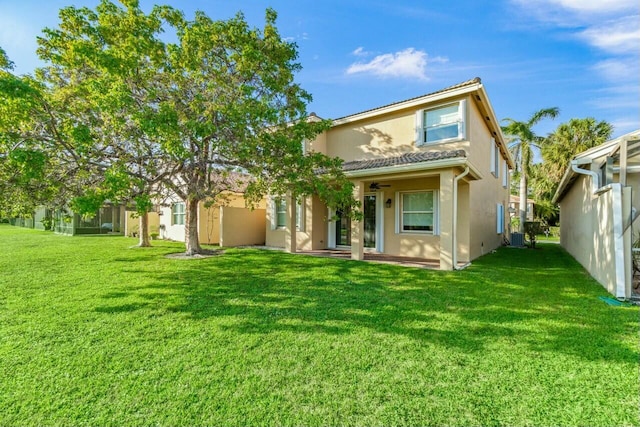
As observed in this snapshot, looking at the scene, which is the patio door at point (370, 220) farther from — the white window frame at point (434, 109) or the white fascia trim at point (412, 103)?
the white fascia trim at point (412, 103)

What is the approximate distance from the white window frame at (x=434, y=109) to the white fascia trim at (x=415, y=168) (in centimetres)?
151

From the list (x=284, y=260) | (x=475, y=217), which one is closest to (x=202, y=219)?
(x=284, y=260)

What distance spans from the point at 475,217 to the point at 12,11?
16.2 m

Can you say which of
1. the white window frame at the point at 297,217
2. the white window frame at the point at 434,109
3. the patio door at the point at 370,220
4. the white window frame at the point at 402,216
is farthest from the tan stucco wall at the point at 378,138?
the white window frame at the point at 297,217

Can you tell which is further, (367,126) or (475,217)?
(367,126)

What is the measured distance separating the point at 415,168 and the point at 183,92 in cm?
789

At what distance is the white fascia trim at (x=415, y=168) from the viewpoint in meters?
9.09

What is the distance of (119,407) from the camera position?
9.61ft

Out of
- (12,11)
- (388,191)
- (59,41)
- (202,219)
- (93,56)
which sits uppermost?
(12,11)

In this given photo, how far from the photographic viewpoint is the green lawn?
114 inches

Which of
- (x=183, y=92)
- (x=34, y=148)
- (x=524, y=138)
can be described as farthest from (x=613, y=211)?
(x=524, y=138)

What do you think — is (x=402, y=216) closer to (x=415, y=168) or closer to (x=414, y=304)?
(x=415, y=168)

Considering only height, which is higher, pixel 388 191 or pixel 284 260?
pixel 388 191

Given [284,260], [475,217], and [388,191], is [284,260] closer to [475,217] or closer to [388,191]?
[388,191]
